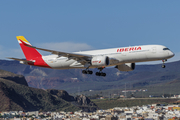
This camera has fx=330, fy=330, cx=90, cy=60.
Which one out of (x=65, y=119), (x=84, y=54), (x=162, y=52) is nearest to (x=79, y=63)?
(x=84, y=54)

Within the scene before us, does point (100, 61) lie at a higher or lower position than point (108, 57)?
lower

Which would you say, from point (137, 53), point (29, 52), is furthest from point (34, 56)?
point (137, 53)

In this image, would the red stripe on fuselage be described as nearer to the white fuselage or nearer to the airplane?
the airplane

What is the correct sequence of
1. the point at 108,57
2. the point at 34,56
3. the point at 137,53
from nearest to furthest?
the point at 137,53
the point at 108,57
the point at 34,56

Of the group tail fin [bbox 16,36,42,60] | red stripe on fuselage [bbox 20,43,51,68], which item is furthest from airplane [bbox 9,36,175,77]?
tail fin [bbox 16,36,42,60]

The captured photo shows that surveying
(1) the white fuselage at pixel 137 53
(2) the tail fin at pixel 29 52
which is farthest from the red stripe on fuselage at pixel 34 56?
(1) the white fuselage at pixel 137 53

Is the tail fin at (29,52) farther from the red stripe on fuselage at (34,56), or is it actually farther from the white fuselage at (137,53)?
the white fuselage at (137,53)

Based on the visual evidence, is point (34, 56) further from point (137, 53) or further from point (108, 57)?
point (137, 53)

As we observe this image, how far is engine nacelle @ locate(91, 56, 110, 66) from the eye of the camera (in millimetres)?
70056

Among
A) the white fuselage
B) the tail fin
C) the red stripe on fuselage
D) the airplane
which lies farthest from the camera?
the tail fin

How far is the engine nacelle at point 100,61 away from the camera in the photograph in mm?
70056

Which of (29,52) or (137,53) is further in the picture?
(29,52)

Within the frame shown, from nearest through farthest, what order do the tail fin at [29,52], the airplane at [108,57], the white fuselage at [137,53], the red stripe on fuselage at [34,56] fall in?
1. the white fuselage at [137,53]
2. the airplane at [108,57]
3. the red stripe on fuselage at [34,56]
4. the tail fin at [29,52]

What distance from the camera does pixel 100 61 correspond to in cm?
7038
